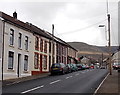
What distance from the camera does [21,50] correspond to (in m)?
28.9

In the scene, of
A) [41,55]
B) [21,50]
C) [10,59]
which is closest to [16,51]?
[21,50]

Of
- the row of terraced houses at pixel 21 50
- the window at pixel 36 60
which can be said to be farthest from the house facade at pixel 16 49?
the window at pixel 36 60

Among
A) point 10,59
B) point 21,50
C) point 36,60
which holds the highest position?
point 21,50

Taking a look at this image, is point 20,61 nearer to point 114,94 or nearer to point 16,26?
point 16,26

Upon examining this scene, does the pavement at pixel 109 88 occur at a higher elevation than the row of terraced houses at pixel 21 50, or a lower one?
lower

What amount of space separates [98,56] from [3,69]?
118m

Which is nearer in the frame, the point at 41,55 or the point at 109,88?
the point at 109,88

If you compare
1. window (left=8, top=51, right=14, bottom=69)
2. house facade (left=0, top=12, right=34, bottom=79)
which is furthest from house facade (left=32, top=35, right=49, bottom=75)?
window (left=8, top=51, right=14, bottom=69)

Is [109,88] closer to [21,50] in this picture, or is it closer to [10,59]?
[10,59]

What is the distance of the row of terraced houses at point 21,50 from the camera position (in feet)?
80.7

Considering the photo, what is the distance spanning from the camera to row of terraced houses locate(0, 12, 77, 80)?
24.6 m

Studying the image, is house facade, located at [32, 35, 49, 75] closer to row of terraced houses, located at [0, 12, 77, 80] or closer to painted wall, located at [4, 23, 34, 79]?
row of terraced houses, located at [0, 12, 77, 80]

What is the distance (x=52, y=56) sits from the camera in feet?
139

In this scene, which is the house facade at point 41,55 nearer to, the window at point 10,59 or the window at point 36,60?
the window at point 36,60
